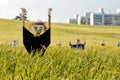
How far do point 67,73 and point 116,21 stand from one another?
608ft

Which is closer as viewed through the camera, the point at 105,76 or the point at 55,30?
the point at 105,76

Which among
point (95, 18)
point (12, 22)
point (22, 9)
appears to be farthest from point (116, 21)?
point (22, 9)

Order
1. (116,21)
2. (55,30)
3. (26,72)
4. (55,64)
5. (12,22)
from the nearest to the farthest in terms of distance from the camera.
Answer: (26,72)
(55,64)
(55,30)
(12,22)
(116,21)

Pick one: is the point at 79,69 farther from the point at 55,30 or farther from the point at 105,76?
the point at 55,30

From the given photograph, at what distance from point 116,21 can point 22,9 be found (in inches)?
7134

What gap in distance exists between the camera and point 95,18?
636 ft

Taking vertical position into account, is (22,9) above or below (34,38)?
above

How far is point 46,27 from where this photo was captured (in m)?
9.70

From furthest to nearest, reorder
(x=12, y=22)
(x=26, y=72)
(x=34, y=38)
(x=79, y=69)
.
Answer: (x=12, y=22) → (x=34, y=38) → (x=79, y=69) → (x=26, y=72)

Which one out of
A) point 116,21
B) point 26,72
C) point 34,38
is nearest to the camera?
point 26,72

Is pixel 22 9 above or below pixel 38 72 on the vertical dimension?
above

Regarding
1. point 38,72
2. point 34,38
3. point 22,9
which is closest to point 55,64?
point 38,72

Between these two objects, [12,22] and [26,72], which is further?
[12,22]

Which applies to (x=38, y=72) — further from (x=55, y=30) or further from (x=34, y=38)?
(x=55, y=30)
